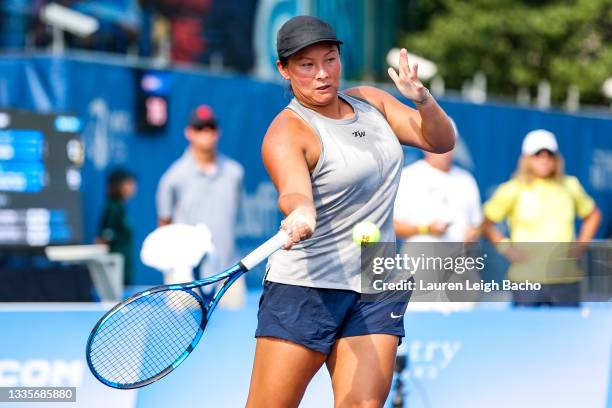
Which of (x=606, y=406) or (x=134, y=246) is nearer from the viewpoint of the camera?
(x=606, y=406)

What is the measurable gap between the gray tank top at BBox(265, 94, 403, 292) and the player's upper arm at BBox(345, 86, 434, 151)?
0.42 feet

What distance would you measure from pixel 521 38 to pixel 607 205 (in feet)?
40.6

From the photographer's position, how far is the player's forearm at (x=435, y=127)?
15.5 ft

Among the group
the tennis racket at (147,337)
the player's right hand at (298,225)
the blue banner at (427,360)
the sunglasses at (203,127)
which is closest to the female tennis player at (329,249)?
the tennis racket at (147,337)

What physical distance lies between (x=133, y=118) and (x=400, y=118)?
7425 mm

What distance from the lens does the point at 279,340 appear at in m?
4.65

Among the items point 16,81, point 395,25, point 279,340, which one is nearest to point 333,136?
point 279,340

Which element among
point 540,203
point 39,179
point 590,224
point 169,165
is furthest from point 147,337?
point 169,165

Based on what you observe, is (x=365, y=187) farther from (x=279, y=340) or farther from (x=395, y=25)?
(x=395, y=25)

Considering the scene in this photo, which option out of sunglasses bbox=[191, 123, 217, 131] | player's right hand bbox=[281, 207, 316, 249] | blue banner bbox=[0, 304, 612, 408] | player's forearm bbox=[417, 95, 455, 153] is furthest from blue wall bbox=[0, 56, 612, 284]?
player's right hand bbox=[281, 207, 316, 249]

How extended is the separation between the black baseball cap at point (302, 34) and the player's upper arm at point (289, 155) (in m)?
0.25

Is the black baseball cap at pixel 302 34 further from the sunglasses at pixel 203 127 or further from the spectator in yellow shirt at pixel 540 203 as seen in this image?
the sunglasses at pixel 203 127

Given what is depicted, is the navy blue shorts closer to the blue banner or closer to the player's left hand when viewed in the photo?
the player's left hand

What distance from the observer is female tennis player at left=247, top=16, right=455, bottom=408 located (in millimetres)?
4586
